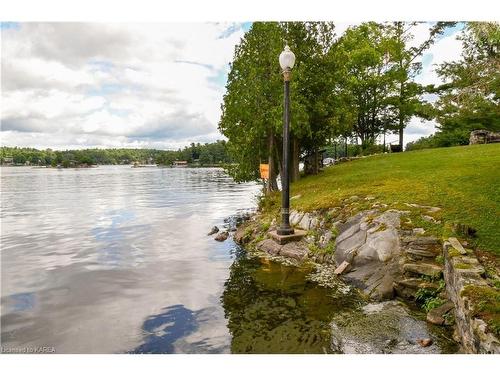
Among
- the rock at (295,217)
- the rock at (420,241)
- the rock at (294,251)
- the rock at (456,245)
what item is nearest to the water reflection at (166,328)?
the rock at (294,251)

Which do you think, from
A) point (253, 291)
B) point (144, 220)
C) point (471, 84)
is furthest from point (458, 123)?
point (253, 291)

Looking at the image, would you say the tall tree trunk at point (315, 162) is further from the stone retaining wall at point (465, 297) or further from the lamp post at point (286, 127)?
the stone retaining wall at point (465, 297)

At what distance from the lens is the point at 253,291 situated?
8484 millimetres

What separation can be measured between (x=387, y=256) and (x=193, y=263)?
580 centimetres

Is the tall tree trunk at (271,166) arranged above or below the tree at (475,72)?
below

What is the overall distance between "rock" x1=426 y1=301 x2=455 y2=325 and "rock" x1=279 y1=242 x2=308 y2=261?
15.2 ft

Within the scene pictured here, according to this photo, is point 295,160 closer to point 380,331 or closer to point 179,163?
point 380,331

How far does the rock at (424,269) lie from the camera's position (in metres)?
7.55

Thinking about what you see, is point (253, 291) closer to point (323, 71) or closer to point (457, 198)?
point (457, 198)

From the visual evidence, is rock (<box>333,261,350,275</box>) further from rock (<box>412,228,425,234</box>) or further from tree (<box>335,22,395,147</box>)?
tree (<box>335,22,395,147</box>)

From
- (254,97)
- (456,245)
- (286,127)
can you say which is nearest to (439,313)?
(456,245)

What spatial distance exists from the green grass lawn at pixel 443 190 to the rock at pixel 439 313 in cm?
190

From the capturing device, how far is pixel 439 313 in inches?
259

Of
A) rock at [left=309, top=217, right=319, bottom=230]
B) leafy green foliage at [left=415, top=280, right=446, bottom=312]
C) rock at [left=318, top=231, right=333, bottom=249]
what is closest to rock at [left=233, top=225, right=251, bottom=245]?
rock at [left=309, top=217, right=319, bottom=230]
